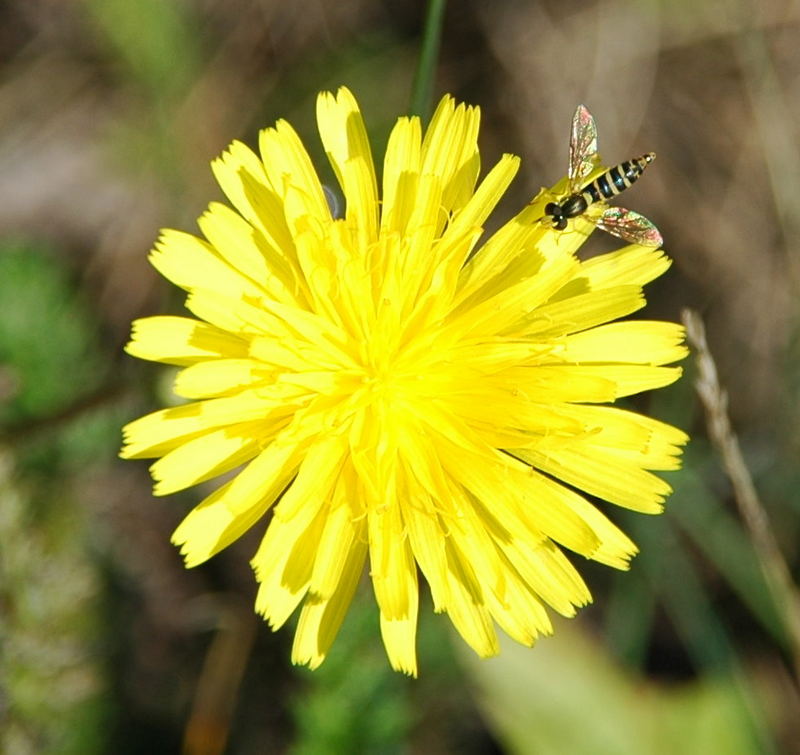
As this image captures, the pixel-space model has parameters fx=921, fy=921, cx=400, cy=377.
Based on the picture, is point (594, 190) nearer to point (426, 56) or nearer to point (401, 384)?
point (426, 56)

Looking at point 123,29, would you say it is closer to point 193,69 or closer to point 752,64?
point 193,69

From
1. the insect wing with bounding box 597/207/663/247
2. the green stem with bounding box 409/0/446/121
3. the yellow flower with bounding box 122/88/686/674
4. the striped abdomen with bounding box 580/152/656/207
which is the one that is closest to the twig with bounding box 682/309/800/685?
the yellow flower with bounding box 122/88/686/674

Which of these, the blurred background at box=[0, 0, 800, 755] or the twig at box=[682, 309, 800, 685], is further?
the blurred background at box=[0, 0, 800, 755]

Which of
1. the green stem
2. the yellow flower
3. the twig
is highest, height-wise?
the green stem

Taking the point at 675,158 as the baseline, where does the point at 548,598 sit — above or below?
below

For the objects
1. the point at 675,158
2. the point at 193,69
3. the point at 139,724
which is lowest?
the point at 139,724

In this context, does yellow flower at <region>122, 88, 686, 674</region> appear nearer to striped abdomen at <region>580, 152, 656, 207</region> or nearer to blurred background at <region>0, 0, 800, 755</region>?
striped abdomen at <region>580, 152, 656, 207</region>

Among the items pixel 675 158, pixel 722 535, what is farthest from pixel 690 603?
pixel 675 158
